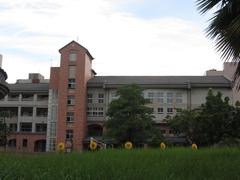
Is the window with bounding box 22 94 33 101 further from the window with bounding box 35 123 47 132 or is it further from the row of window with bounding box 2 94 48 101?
the window with bounding box 35 123 47 132

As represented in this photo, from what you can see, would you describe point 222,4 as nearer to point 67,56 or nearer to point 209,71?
point 67,56

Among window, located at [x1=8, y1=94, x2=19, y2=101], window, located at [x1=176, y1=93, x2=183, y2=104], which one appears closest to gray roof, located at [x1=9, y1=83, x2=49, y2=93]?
window, located at [x1=8, y1=94, x2=19, y2=101]

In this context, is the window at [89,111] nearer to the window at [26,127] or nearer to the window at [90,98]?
the window at [90,98]

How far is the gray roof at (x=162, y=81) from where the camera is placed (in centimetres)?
7075

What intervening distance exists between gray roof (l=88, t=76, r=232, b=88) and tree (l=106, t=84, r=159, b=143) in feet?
60.7

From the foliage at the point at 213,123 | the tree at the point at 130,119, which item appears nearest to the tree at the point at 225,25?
the foliage at the point at 213,123

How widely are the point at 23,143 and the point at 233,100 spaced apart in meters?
32.0

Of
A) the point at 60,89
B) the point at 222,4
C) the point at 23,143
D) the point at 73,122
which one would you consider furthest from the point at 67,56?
the point at 222,4

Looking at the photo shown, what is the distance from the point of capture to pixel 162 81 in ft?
238

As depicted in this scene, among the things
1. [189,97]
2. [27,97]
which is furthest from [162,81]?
[27,97]

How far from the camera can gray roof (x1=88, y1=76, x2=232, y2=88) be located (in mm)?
70750

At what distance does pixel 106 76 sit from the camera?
256ft

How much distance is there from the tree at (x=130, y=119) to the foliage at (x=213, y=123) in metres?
4.17

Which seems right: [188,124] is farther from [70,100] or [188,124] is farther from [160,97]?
[70,100]
